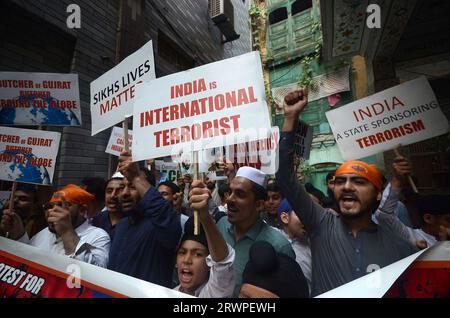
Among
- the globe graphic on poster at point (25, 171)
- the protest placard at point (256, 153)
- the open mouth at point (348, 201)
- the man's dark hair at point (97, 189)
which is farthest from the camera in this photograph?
the man's dark hair at point (97, 189)

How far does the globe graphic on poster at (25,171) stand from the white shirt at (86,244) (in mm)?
536

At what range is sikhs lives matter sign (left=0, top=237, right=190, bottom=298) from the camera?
4.45 ft

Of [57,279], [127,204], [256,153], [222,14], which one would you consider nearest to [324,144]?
[222,14]

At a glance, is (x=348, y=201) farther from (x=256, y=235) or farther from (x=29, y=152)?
(x=29, y=152)

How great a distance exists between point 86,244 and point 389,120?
2.57 meters

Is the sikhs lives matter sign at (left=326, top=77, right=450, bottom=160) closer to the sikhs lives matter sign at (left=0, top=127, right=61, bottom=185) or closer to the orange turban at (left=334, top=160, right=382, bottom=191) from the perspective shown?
the orange turban at (left=334, top=160, right=382, bottom=191)

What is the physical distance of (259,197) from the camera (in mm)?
2193

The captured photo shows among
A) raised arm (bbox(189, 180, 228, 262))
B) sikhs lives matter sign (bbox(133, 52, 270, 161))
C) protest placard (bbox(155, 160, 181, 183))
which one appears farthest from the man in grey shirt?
protest placard (bbox(155, 160, 181, 183))

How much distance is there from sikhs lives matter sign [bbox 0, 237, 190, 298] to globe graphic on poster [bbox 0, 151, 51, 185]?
869 mm

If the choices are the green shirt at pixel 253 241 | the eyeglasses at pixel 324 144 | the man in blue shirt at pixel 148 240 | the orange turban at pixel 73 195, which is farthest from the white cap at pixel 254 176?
the eyeglasses at pixel 324 144

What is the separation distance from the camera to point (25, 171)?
259 cm

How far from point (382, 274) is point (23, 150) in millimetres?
3084

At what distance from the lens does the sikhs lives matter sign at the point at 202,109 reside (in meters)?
1.60

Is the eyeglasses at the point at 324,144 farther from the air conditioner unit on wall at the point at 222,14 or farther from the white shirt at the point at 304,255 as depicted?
the white shirt at the point at 304,255
